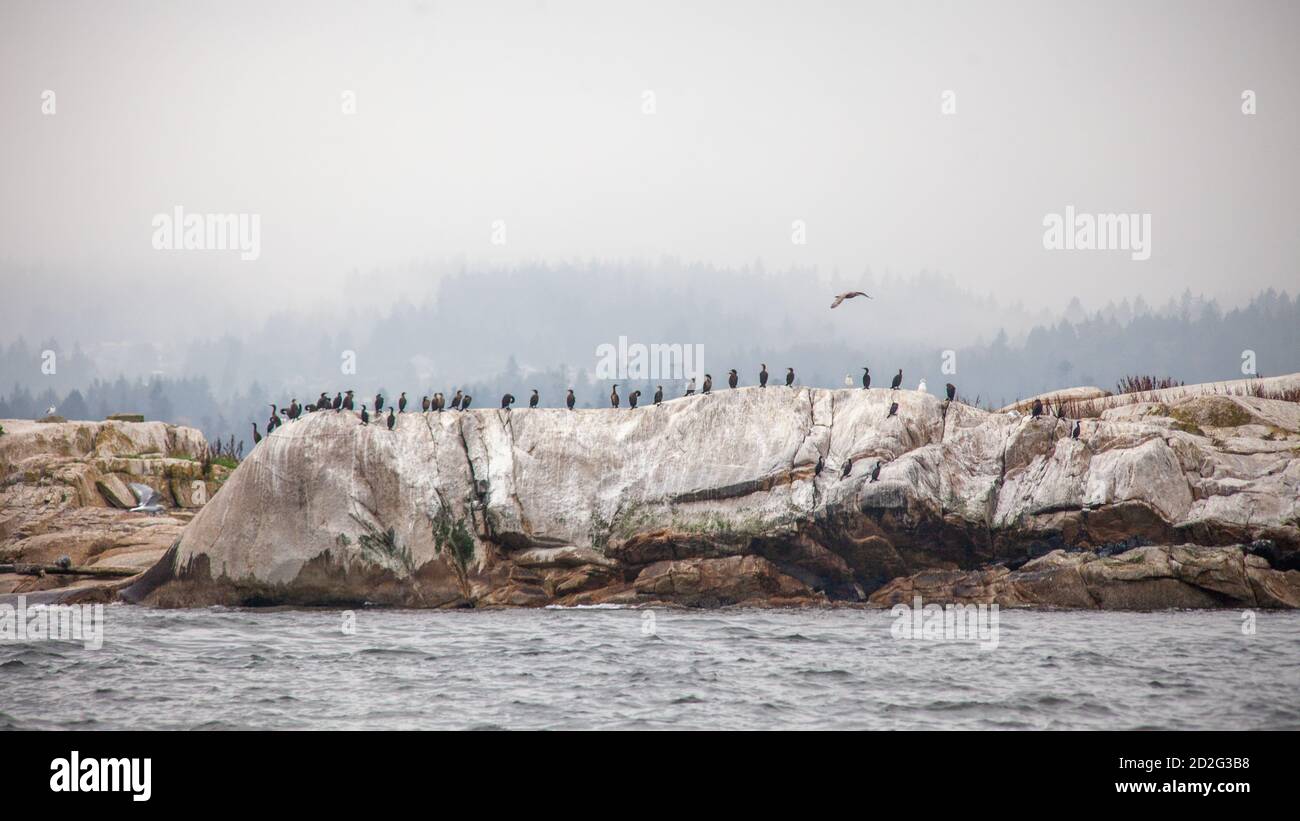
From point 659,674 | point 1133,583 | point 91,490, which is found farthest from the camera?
point 91,490

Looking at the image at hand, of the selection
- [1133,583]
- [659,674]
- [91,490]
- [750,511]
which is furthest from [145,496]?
[1133,583]

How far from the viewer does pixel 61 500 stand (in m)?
42.8

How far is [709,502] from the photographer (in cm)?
3250

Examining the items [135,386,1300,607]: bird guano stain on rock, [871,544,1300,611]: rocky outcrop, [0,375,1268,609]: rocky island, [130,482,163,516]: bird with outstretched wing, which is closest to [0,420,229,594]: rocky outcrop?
[130,482,163,516]: bird with outstretched wing

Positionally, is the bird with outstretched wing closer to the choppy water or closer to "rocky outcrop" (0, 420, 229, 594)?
"rocky outcrop" (0, 420, 229, 594)

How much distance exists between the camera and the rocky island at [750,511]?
31047 millimetres

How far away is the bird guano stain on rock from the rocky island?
0.05 metres

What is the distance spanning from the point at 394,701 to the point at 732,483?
1220 cm

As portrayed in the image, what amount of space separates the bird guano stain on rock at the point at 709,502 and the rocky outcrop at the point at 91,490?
721cm

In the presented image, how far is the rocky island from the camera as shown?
31.0 metres

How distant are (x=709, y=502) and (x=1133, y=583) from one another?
10.1 meters

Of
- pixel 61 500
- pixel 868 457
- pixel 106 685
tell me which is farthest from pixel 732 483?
pixel 61 500

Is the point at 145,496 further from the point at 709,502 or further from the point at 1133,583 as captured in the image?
the point at 1133,583
